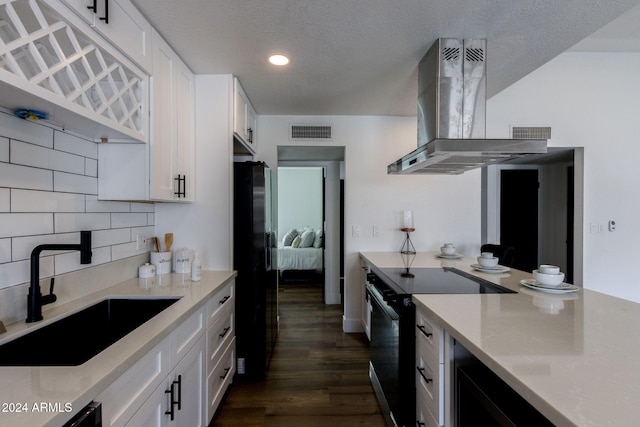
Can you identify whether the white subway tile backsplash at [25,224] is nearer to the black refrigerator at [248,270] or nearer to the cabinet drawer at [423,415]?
the black refrigerator at [248,270]

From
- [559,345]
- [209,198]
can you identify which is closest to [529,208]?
[559,345]

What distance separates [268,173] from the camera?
2730mm

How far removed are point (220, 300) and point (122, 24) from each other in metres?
1.58

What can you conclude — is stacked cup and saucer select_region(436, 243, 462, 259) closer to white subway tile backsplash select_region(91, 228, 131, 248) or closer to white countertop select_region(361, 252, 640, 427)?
white countertop select_region(361, 252, 640, 427)

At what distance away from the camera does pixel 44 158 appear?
134 centimetres

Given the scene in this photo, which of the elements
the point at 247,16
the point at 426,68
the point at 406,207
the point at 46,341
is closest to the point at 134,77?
the point at 247,16

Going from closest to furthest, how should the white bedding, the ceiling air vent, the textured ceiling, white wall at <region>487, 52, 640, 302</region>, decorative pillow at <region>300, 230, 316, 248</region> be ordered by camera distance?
the textured ceiling < white wall at <region>487, 52, 640, 302</region> < the ceiling air vent < the white bedding < decorative pillow at <region>300, 230, 316, 248</region>

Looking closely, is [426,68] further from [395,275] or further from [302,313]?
[302,313]

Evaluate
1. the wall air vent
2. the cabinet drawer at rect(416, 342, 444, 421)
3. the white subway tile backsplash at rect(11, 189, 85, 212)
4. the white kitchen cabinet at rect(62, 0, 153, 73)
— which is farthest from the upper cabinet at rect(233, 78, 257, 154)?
the wall air vent

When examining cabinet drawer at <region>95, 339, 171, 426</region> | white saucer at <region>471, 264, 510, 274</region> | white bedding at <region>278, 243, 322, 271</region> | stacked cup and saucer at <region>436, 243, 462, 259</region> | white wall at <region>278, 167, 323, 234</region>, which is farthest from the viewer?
white wall at <region>278, 167, 323, 234</region>

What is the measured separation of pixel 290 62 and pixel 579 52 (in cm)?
318

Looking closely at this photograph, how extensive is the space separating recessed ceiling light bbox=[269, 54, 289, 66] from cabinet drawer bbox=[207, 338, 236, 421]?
2026 millimetres

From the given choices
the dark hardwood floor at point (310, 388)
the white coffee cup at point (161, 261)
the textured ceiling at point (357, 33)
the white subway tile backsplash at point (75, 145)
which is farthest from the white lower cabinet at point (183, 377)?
the textured ceiling at point (357, 33)

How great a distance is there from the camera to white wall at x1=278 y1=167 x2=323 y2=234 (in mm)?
7406
